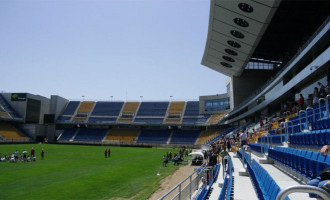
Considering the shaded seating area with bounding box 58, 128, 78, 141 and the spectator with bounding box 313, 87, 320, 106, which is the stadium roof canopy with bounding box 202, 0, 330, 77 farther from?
the shaded seating area with bounding box 58, 128, 78, 141

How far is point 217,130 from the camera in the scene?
58812 millimetres

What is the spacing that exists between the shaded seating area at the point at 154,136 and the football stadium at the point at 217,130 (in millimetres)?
246

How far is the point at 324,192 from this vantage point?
83.8 inches

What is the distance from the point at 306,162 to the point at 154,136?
187 feet

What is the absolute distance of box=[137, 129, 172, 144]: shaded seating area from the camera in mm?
59362

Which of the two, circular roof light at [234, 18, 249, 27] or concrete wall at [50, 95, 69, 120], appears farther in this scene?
concrete wall at [50, 95, 69, 120]

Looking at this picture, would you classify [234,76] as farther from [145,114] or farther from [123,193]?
[123,193]

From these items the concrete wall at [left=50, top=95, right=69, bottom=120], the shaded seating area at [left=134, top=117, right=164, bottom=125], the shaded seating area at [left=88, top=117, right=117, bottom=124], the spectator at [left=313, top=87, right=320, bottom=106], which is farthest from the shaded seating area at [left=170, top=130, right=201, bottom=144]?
the spectator at [left=313, top=87, right=320, bottom=106]

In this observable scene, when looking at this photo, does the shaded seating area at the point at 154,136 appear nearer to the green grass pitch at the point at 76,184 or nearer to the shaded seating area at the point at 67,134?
the shaded seating area at the point at 67,134

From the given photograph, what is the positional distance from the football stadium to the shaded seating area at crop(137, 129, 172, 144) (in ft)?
0.81

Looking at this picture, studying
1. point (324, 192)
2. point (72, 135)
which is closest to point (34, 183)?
point (324, 192)

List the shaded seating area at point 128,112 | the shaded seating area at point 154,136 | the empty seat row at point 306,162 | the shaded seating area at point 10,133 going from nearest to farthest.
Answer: the empty seat row at point 306,162, the shaded seating area at point 10,133, the shaded seating area at point 154,136, the shaded seating area at point 128,112

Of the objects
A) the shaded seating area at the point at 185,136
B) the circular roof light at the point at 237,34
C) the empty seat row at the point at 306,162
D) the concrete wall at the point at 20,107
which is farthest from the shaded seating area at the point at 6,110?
the empty seat row at the point at 306,162

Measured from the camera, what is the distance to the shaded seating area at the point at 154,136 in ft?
195
